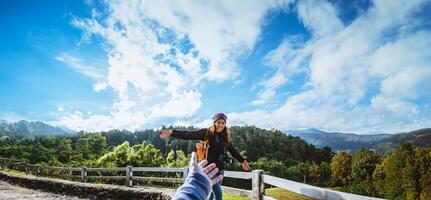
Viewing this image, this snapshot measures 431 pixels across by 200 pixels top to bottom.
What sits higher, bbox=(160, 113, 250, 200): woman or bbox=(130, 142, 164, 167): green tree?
bbox=(160, 113, 250, 200): woman

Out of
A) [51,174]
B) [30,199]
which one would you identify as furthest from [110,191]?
[51,174]

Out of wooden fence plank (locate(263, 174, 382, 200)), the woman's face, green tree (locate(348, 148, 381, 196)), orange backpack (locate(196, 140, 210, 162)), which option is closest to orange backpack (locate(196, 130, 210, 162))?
orange backpack (locate(196, 140, 210, 162))

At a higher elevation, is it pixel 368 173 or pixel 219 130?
pixel 219 130

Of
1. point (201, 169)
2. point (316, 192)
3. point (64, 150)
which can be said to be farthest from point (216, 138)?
point (64, 150)

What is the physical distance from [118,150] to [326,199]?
27.9m

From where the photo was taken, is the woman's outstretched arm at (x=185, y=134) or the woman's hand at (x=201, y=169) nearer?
the woman's hand at (x=201, y=169)

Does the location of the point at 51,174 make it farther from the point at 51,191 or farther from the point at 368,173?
the point at 368,173

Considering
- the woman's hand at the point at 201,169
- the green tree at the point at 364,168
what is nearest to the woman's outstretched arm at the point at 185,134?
the woman's hand at the point at 201,169

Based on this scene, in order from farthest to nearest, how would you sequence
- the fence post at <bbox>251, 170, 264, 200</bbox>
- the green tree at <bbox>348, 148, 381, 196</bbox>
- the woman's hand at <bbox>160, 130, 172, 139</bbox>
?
the green tree at <bbox>348, 148, 381, 196</bbox> < the fence post at <bbox>251, 170, 264, 200</bbox> < the woman's hand at <bbox>160, 130, 172, 139</bbox>

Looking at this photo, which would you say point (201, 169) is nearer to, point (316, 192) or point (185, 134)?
point (316, 192)

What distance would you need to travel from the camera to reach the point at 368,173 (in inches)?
4348

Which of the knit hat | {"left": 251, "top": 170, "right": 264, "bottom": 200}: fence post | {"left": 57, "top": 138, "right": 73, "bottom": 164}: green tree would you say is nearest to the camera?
the knit hat

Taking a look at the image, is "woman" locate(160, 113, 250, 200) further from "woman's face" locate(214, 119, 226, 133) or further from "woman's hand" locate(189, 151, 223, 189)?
"woman's hand" locate(189, 151, 223, 189)

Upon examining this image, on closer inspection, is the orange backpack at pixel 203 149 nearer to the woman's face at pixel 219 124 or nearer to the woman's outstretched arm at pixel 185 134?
the woman's outstretched arm at pixel 185 134
